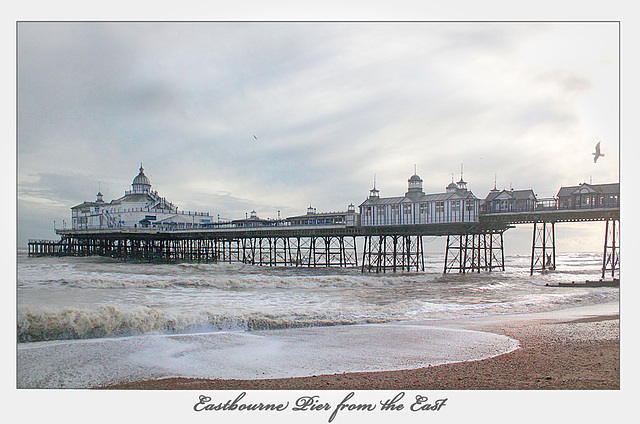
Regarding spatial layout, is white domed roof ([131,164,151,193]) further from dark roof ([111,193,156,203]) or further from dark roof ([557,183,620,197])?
dark roof ([557,183,620,197])

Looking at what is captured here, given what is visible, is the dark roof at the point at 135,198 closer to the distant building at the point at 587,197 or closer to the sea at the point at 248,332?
the sea at the point at 248,332

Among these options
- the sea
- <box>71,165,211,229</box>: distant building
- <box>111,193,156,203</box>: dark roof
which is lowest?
the sea

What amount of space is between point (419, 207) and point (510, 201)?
4.83m

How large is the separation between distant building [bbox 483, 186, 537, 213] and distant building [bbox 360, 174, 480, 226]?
141 cm

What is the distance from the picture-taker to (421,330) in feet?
30.1

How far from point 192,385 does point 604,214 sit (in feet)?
64.3

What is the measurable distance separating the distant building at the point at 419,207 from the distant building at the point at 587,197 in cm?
384

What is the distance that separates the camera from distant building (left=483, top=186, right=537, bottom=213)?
78.5 feet

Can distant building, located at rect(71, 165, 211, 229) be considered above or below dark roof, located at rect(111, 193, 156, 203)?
below

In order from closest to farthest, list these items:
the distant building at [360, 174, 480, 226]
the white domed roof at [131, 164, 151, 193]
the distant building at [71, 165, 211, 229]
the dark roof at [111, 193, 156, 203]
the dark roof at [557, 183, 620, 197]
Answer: the dark roof at [557, 183, 620, 197] → the white domed roof at [131, 164, 151, 193] → the distant building at [360, 174, 480, 226] → the distant building at [71, 165, 211, 229] → the dark roof at [111, 193, 156, 203]

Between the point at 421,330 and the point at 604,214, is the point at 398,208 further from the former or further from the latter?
the point at 421,330

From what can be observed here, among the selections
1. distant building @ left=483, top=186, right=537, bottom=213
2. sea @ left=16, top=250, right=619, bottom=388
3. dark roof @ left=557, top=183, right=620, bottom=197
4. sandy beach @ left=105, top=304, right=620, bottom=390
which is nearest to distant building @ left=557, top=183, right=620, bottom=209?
dark roof @ left=557, top=183, right=620, bottom=197

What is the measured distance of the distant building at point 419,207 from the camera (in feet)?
76.6
